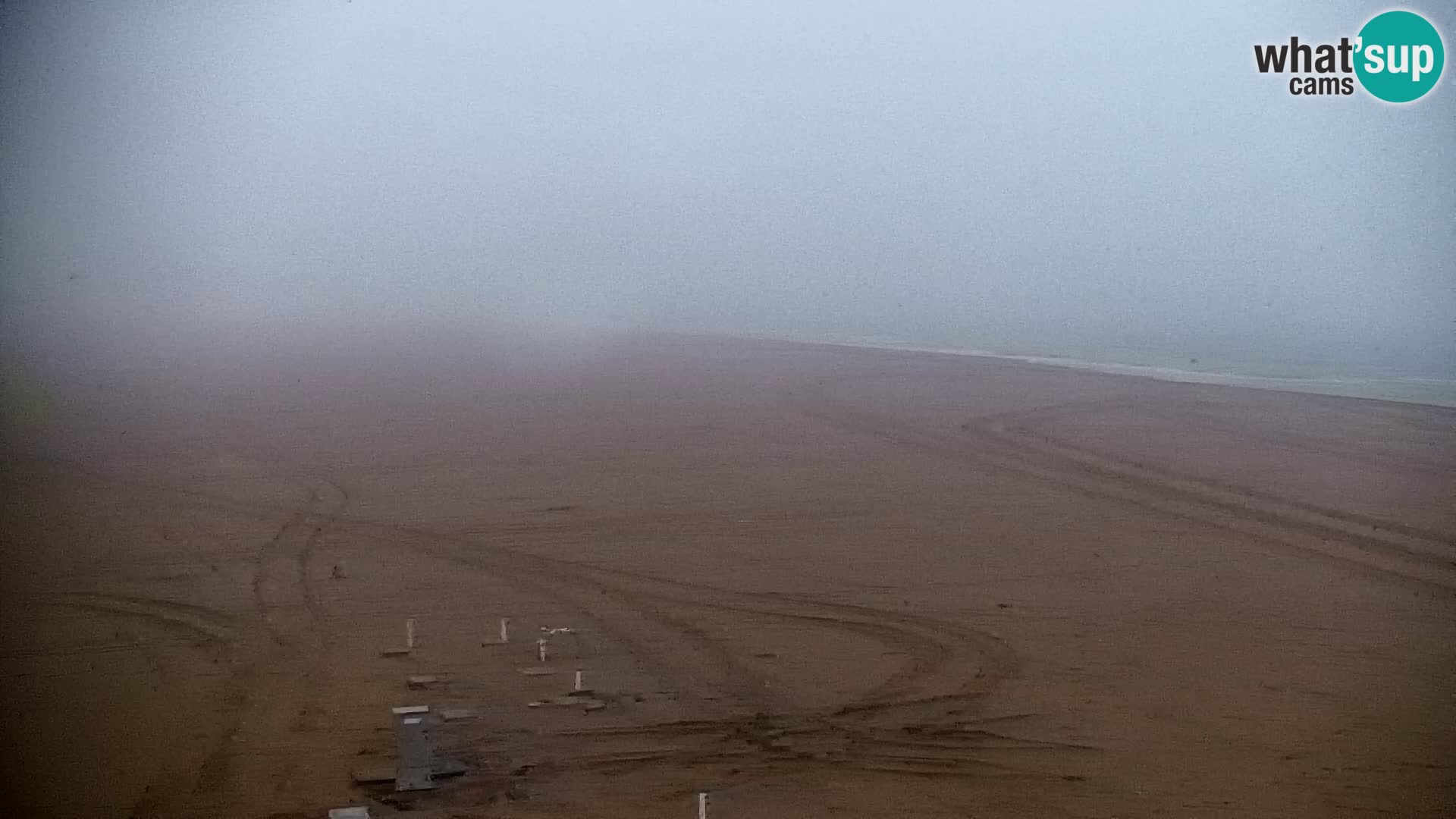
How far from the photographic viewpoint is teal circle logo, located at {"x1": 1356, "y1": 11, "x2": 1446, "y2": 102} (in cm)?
362

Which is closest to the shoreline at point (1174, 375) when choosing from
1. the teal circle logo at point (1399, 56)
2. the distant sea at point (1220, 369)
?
the distant sea at point (1220, 369)

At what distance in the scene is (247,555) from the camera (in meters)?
3.89

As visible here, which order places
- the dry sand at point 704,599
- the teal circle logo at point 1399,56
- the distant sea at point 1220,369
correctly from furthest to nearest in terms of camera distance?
the distant sea at point 1220,369 → the teal circle logo at point 1399,56 → the dry sand at point 704,599

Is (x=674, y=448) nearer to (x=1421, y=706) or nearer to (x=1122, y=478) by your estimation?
(x=1122, y=478)

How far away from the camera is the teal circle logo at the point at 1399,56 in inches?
143

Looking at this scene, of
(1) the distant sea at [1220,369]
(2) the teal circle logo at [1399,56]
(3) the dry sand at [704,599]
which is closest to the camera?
(3) the dry sand at [704,599]

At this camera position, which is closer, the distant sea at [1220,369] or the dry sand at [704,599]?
the dry sand at [704,599]

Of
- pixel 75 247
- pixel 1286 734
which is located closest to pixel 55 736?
pixel 75 247

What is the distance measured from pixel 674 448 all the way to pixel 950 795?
2.53 m
